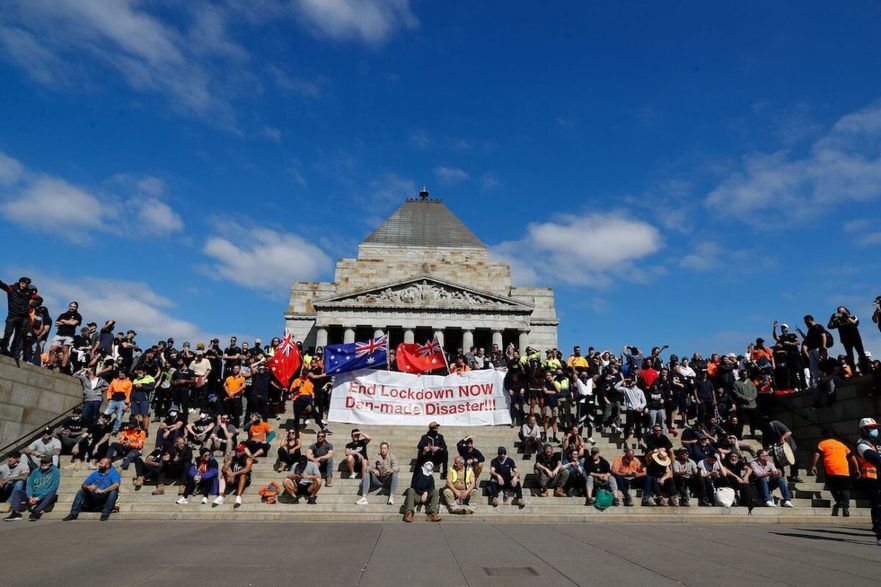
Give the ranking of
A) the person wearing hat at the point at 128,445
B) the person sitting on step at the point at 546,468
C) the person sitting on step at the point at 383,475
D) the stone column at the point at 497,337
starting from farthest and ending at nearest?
→ the stone column at the point at 497,337 < the person wearing hat at the point at 128,445 < the person sitting on step at the point at 546,468 < the person sitting on step at the point at 383,475

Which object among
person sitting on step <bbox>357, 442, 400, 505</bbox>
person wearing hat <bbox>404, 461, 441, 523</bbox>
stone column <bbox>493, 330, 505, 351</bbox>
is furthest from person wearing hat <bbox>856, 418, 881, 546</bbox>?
stone column <bbox>493, 330, 505, 351</bbox>

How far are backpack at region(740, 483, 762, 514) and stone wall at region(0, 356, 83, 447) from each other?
56.2 feet

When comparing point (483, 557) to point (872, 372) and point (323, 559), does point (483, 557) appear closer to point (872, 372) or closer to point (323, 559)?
point (323, 559)

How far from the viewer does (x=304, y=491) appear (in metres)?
11.8

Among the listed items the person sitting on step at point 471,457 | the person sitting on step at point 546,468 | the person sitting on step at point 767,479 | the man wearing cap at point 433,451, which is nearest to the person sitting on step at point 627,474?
the person sitting on step at point 546,468

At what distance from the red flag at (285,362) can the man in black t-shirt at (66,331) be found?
19.1 feet

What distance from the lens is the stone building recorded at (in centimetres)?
3991

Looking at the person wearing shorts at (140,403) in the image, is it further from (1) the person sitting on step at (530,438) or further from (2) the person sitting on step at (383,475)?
(1) the person sitting on step at (530,438)

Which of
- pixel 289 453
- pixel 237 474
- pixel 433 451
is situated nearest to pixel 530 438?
pixel 433 451

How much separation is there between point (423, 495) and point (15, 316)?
11033 millimetres

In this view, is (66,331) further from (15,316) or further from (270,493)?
(270,493)

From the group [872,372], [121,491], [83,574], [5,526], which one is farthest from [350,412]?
[872,372]

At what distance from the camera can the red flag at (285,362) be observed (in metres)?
17.8

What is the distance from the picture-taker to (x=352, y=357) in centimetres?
1753
